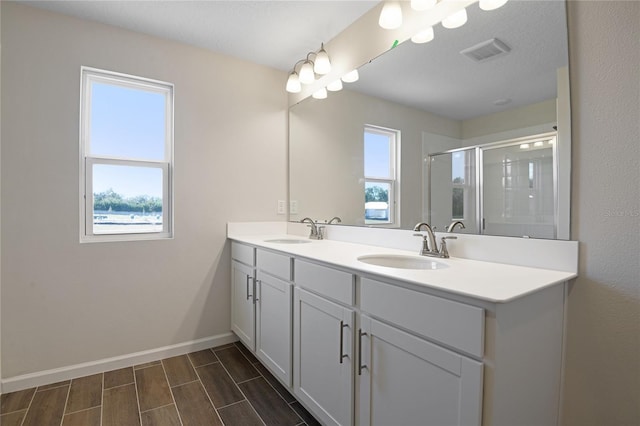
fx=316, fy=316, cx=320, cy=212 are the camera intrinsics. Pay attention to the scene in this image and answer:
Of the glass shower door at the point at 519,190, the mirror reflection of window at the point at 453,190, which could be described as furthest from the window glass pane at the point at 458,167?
the glass shower door at the point at 519,190

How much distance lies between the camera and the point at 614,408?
1.10m

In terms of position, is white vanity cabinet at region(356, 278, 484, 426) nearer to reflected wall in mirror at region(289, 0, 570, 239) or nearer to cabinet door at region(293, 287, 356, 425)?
cabinet door at region(293, 287, 356, 425)

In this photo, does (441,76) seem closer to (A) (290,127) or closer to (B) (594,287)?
(B) (594,287)

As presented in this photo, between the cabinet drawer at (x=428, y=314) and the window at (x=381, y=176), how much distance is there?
0.75m

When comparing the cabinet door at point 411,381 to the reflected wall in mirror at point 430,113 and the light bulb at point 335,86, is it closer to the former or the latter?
the reflected wall in mirror at point 430,113

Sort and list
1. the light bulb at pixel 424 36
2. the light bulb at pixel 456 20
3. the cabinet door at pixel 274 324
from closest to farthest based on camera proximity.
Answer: the light bulb at pixel 456 20
the light bulb at pixel 424 36
the cabinet door at pixel 274 324

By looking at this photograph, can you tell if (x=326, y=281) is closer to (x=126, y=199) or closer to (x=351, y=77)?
(x=351, y=77)

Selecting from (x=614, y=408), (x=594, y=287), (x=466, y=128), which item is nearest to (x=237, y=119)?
(x=466, y=128)

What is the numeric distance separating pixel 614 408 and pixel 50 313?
286 cm

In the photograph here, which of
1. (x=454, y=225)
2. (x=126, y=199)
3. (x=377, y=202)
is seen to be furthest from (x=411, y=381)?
(x=126, y=199)

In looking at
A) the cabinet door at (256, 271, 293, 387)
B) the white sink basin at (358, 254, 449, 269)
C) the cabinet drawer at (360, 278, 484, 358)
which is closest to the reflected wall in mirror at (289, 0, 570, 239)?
the white sink basin at (358, 254, 449, 269)

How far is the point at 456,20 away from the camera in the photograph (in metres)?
1.50

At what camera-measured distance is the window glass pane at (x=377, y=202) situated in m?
1.95

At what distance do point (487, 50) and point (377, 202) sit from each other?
3.20 feet
